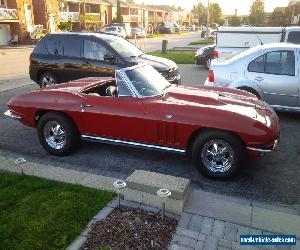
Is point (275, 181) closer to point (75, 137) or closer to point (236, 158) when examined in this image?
point (236, 158)

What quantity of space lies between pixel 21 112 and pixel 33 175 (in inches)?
60.2

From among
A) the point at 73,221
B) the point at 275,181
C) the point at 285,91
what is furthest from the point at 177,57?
the point at 73,221

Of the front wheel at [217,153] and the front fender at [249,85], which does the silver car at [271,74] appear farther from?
the front wheel at [217,153]

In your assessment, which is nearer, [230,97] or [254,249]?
[254,249]

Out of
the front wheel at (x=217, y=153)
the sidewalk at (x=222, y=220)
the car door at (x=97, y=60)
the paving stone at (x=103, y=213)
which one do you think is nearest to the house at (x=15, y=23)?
the car door at (x=97, y=60)

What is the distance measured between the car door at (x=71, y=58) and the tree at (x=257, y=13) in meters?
50.2

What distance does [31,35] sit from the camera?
3422 cm

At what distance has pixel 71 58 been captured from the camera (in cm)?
984

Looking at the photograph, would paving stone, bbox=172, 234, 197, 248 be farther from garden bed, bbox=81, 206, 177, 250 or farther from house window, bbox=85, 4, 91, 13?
house window, bbox=85, 4, 91, 13

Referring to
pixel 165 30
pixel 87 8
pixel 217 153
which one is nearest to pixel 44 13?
pixel 87 8

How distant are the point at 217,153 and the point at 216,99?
92 cm

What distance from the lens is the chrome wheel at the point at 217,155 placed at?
15.8 feet

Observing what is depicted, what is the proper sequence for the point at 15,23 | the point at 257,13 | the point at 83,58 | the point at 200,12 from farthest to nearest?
the point at 200,12 → the point at 257,13 → the point at 15,23 → the point at 83,58

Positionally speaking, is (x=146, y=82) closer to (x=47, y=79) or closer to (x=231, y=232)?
(x=231, y=232)
